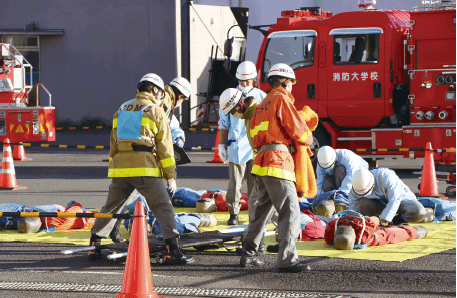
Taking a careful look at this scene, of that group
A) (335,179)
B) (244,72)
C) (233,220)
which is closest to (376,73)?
(335,179)

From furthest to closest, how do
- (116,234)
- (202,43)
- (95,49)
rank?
(95,49), (202,43), (116,234)

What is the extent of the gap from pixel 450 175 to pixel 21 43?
2019 centimetres

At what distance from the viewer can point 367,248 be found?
8273 mm

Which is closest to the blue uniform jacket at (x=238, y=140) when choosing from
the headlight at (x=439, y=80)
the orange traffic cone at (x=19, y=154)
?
the headlight at (x=439, y=80)

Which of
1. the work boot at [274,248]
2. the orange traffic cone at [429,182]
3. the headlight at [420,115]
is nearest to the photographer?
the work boot at [274,248]

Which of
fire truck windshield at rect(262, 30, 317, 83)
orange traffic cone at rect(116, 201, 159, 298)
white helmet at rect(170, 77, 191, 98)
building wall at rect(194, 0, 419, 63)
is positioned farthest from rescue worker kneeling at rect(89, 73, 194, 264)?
building wall at rect(194, 0, 419, 63)

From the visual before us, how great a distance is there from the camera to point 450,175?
1321cm

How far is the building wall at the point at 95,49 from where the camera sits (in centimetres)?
2816

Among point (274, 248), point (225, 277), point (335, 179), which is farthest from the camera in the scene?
point (335, 179)

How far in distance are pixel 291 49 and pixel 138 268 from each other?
34.3 feet

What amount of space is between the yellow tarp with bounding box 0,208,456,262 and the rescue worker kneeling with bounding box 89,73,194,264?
146 cm

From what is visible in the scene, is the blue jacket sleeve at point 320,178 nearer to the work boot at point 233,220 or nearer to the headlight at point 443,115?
the work boot at point 233,220

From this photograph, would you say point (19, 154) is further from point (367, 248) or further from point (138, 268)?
point (138, 268)

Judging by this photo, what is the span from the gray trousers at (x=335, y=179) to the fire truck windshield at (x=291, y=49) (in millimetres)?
4796
